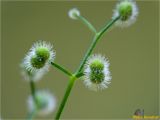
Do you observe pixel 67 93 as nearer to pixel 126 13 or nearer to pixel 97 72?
pixel 97 72

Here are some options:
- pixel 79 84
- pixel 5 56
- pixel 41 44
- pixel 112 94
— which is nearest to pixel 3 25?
pixel 5 56

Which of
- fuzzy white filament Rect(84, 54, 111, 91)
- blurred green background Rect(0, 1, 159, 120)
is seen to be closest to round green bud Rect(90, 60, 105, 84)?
fuzzy white filament Rect(84, 54, 111, 91)

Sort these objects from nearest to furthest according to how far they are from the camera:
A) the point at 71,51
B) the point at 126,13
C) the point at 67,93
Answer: the point at 67,93 → the point at 126,13 → the point at 71,51

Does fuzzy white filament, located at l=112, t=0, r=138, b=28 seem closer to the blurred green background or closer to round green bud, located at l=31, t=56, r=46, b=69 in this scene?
round green bud, located at l=31, t=56, r=46, b=69

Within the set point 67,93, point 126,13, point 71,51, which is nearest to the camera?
point 67,93

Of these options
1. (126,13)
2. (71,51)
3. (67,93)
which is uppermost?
(71,51)

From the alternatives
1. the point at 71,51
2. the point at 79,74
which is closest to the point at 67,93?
the point at 79,74

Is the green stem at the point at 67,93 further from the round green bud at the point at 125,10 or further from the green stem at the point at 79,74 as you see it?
the round green bud at the point at 125,10
